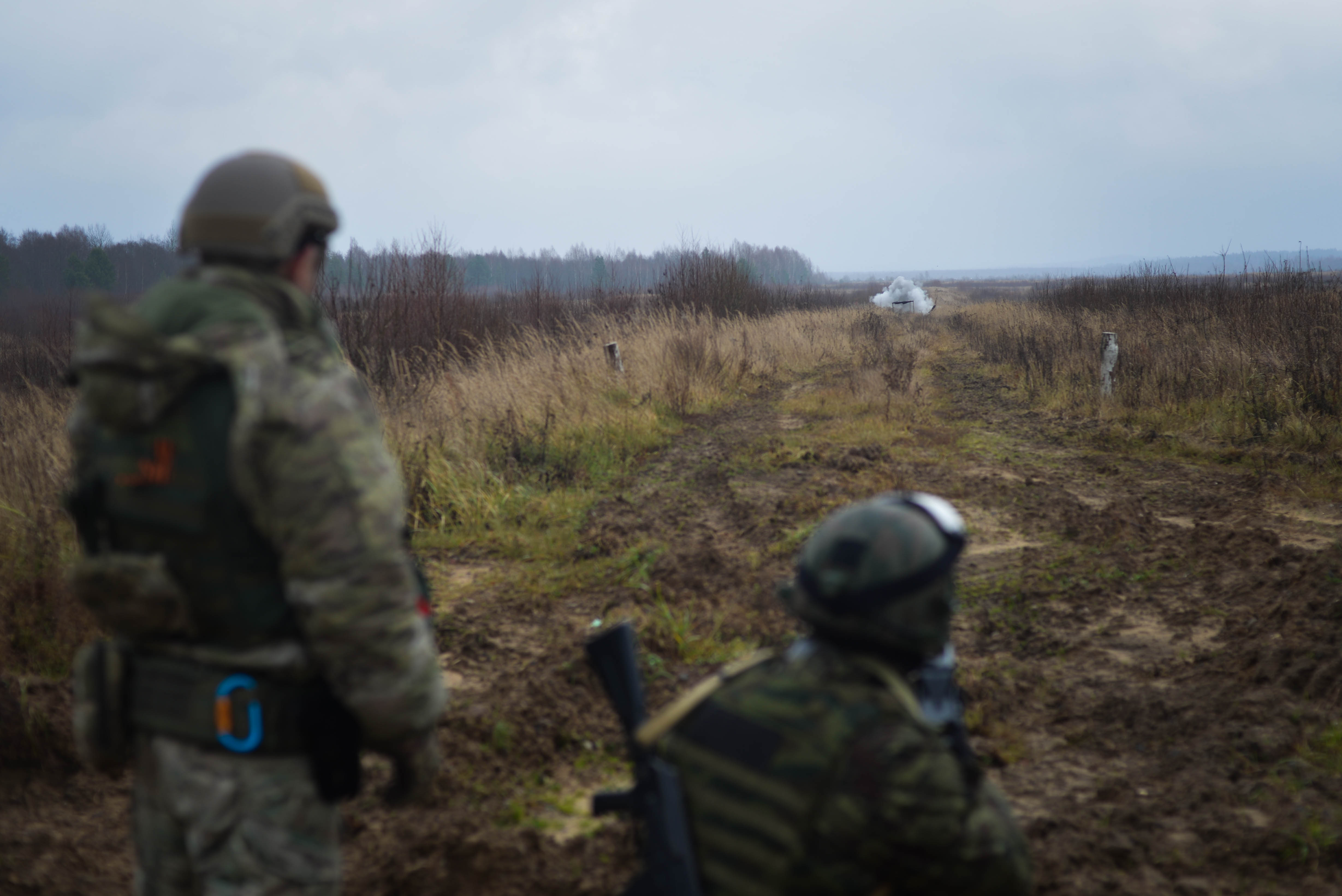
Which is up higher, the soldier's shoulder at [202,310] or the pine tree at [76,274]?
the pine tree at [76,274]

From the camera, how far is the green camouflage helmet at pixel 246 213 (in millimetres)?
1539

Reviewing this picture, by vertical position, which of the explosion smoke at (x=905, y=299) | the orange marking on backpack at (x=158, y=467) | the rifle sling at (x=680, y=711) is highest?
the explosion smoke at (x=905, y=299)

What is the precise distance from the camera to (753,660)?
63.3 inches

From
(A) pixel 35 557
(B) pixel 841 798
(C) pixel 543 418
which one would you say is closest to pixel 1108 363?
(C) pixel 543 418

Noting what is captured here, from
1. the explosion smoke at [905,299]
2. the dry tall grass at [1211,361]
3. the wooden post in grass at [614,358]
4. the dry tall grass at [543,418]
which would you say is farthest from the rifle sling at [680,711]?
the explosion smoke at [905,299]

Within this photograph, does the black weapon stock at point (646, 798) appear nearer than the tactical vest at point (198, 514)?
No

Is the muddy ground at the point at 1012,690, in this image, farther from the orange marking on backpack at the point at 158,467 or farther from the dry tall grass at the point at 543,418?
the orange marking on backpack at the point at 158,467

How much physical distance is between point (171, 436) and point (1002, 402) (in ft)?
39.7

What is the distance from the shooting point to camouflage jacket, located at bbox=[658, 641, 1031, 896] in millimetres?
1261

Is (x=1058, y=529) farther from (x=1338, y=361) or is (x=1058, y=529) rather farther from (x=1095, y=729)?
(x=1338, y=361)

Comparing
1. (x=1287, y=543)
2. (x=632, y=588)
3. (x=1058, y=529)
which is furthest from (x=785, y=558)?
(x=1287, y=543)

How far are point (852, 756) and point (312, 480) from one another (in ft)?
3.24

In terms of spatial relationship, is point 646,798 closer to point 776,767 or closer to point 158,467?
point 776,767

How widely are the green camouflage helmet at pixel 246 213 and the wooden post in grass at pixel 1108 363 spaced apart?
10915mm
